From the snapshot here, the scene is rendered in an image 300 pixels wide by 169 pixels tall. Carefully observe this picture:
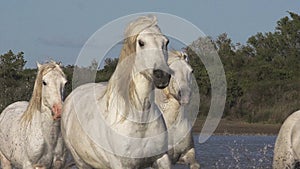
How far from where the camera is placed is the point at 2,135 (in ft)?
36.0

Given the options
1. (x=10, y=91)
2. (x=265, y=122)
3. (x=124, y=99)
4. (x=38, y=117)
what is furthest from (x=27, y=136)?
(x=265, y=122)

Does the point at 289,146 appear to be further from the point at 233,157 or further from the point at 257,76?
the point at 257,76

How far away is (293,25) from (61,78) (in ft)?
153

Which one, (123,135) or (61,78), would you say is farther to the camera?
(61,78)

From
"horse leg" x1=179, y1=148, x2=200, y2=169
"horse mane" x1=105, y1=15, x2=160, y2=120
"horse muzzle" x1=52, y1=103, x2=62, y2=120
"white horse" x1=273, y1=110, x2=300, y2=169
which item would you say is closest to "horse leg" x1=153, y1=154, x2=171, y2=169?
"horse mane" x1=105, y1=15, x2=160, y2=120

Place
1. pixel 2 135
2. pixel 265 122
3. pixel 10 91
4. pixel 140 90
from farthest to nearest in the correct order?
1. pixel 265 122
2. pixel 10 91
3. pixel 2 135
4. pixel 140 90

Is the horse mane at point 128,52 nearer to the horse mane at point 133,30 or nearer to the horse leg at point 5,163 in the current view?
the horse mane at point 133,30

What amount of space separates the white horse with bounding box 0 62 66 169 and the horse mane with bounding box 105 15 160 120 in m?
2.31

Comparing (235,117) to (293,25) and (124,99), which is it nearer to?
(293,25)

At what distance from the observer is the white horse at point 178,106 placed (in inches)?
383

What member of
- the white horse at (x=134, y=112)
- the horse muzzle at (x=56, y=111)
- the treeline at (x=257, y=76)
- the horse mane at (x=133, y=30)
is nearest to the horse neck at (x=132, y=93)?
the white horse at (x=134, y=112)

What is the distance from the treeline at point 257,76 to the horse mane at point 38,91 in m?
17.8

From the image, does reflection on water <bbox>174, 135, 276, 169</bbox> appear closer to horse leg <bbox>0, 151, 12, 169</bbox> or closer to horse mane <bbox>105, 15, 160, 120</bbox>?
horse leg <bbox>0, 151, 12, 169</bbox>

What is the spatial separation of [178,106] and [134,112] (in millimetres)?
2969
